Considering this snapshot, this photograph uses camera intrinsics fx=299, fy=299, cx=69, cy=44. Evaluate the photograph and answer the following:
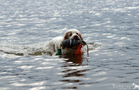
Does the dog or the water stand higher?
the dog

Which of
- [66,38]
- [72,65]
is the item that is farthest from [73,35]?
[72,65]

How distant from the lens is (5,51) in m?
10.9

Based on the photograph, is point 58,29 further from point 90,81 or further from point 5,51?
point 90,81

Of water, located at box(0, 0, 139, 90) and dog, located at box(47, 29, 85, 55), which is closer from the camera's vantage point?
water, located at box(0, 0, 139, 90)

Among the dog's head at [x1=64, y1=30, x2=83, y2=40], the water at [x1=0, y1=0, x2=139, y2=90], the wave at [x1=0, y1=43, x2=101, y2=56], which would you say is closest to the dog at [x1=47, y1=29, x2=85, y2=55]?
the dog's head at [x1=64, y1=30, x2=83, y2=40]

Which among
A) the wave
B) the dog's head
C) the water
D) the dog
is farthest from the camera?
the wave

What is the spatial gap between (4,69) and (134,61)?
11.8 ft

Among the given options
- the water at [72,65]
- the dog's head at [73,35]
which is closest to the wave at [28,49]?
the water at [72,65]

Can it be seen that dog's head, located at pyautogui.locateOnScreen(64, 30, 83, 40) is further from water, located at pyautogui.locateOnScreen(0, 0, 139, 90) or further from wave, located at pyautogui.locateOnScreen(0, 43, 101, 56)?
wave, located at pyautogui.locateOnScreen(0, 43, 101, 56)

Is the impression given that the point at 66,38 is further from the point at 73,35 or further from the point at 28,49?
the point at 28,49

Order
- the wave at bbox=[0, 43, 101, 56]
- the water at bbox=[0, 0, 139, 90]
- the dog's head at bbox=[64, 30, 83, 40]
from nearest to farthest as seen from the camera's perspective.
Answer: the water at bbox=[0, 0, 139, 90] → the dog's head at bbox=[64, 30, 83, 40] → the wave at bbox=[0, 43, 101, 56]

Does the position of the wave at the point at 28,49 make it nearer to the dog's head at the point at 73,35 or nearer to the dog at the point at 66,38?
the dog at the point at 66,38

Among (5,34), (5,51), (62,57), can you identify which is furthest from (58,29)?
(62,57)

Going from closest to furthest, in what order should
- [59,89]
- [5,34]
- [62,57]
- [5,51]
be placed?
[59,89]
[62,57]
[5,51]
[5,34]
